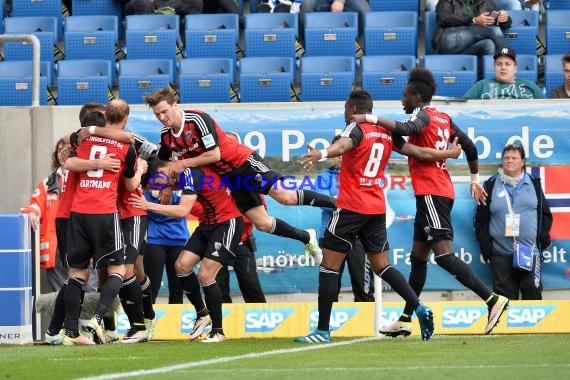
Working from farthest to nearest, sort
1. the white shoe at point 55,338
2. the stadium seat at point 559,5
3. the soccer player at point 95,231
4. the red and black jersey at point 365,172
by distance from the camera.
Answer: the stadium seat at point 559,5 < the white shoe at point 55,338 < the soccer player at point 95,231 < the red and black jersey at point 365,172

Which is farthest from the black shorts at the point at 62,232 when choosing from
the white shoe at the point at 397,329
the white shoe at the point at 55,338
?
the white shoe at the point at 397,329

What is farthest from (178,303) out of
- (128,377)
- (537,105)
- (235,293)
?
(128,377)

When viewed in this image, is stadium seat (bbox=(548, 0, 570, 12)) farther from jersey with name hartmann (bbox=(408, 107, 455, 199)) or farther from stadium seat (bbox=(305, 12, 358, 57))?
jersey with name hartmann (bbox=(408, 107, 455, 199))

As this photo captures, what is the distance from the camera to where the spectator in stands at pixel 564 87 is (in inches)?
539

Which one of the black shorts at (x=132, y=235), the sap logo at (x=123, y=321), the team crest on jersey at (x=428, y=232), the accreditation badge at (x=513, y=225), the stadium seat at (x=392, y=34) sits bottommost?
the sap logo at (x=123, y=321)

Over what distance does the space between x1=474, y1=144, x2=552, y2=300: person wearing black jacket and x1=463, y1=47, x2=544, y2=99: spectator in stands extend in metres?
1.20

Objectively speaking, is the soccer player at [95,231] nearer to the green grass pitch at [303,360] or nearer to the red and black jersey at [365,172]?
the green grass pitch at [303,360]

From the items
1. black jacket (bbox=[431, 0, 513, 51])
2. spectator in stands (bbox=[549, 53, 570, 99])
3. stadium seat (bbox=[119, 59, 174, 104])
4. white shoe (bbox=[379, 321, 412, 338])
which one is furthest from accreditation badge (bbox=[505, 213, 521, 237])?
stadium seat (bbox=[119, 59, 174, 104])

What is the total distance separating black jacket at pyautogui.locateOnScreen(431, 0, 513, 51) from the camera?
15.6 metres

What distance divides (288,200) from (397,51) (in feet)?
15.9

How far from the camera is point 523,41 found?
15.9 metres

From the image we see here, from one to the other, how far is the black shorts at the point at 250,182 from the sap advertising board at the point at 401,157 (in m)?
2.31

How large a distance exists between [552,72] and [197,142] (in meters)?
6.27

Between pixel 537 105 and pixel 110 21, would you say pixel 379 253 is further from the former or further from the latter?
pixel 110 21
